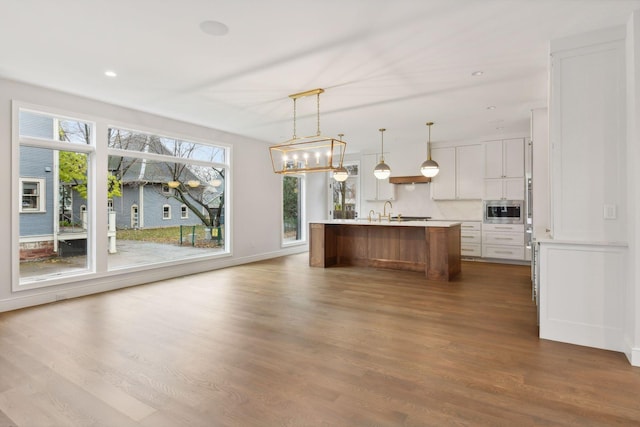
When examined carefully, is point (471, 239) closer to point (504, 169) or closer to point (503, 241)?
point (503, 241)

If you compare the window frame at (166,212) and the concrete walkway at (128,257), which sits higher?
the window frame at (166,212)

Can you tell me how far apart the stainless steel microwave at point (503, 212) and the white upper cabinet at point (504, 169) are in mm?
108

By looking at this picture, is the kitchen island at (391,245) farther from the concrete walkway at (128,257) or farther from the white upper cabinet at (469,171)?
the concrete walkway at (128,257)

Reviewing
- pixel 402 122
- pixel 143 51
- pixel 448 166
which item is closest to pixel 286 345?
pixel 143 51

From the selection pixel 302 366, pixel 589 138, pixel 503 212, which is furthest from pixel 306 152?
pixel 302 366

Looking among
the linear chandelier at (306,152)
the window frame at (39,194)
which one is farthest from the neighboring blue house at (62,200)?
the linear chandelier at (306,152)

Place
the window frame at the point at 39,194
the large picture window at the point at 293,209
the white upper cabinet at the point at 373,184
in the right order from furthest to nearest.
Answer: the large picture window at the point at 293,209 < the white upper cabinet at the point at 373,184 < the window frame at the point at 39,194

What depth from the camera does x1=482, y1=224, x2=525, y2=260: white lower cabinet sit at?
706 centimetres

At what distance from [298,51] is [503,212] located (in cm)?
588

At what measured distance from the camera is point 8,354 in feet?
9.39

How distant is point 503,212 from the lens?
23.7ft

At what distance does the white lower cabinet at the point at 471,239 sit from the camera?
7.55m

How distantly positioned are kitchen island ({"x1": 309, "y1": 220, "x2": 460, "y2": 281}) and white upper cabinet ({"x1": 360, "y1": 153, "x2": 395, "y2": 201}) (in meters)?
2.17

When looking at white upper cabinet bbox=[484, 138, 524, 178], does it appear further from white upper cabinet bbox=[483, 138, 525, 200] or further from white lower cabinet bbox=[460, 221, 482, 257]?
white lower cabinet bbox=[460, 221, 482, 257]
